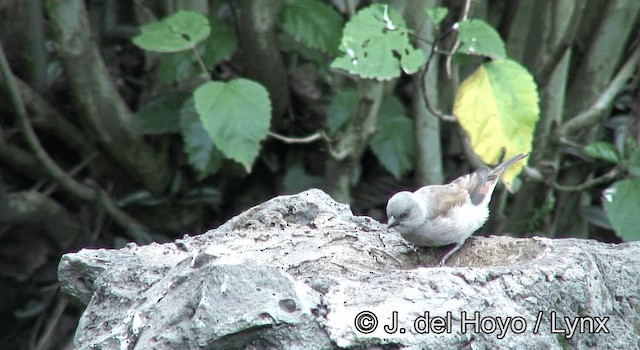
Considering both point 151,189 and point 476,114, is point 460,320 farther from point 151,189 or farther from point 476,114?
point 151,189

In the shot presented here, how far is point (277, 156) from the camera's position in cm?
580

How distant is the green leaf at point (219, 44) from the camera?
16.4 ft

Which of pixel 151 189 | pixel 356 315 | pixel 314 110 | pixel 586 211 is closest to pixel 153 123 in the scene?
pixel 151 189

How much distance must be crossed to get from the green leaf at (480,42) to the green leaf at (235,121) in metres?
0.95

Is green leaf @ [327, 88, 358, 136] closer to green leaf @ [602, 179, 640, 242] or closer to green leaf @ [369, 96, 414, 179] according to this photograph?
green leaf @ [369, 96, 414, 179]

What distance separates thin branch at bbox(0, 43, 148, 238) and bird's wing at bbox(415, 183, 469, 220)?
2.21 metres

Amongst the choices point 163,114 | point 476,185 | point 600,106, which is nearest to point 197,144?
point 163,114

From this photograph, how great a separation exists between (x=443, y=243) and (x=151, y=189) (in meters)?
2.46

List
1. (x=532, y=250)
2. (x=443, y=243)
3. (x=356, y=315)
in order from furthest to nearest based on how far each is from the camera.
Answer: (x=443, y=243) → (x=532, y=250) → (x=356, y=315)

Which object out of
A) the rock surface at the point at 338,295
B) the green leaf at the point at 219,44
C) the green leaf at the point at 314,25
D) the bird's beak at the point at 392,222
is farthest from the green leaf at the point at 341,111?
the rock surface at the point at 338,295

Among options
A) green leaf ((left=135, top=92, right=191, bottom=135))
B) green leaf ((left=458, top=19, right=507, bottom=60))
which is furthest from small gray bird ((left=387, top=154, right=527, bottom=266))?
green leaf ((left=135, top=92, right=191, bottom=135))

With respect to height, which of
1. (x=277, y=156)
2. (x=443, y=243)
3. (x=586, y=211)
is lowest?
(x=277, y=156)

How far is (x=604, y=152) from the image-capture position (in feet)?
15.8

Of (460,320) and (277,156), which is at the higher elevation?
(460,320)
